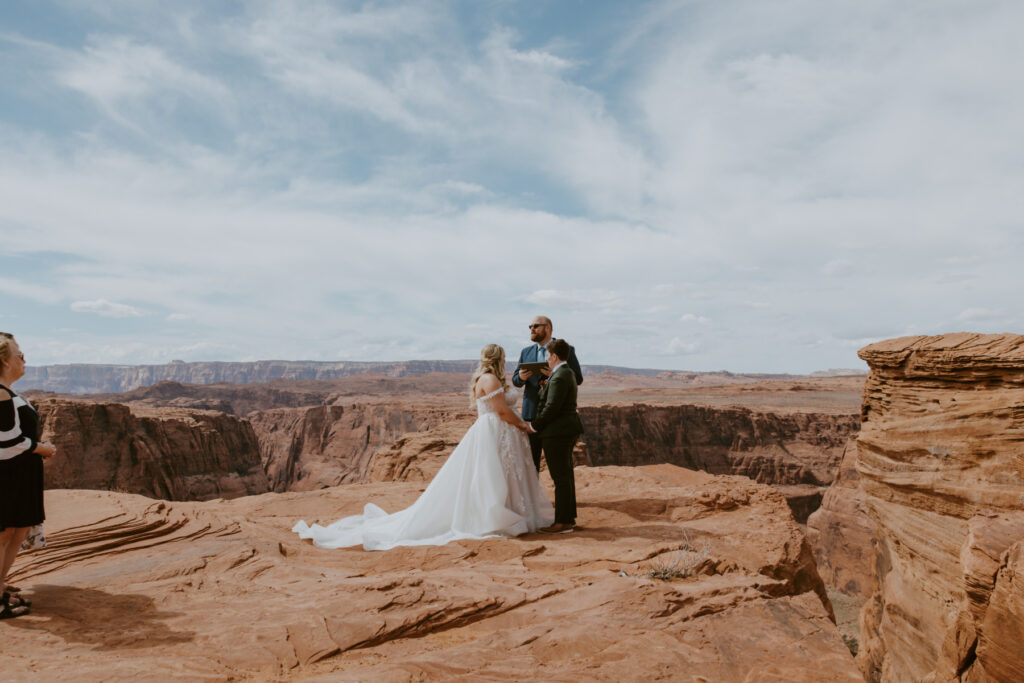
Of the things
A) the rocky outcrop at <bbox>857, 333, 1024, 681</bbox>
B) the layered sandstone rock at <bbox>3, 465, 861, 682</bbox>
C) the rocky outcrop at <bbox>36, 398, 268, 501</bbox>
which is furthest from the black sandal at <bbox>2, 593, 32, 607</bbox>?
the rocky outcrop at <bbox>36, 398, 268, 501</bbox>

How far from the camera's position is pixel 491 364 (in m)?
5.89

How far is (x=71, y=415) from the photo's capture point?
96.0 feet

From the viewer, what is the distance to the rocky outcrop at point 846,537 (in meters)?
21.8

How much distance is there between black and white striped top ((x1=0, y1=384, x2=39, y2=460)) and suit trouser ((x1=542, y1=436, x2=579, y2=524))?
4.08 meters

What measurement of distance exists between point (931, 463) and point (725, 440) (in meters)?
41.0

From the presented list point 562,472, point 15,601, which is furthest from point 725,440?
point 15,601

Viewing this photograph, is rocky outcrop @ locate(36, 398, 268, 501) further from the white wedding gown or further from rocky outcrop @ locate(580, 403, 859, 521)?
the white wedding gown

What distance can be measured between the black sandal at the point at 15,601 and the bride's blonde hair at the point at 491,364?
3.67 meters

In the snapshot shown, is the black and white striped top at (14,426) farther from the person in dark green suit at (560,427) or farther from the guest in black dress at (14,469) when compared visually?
the person in dark green suit at (560,427)

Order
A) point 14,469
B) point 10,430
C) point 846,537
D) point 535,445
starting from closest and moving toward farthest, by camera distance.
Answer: point 10,430 → point 14,469 → point 535,445 → point 846,537

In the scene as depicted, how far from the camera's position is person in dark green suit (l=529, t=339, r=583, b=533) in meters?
5.88

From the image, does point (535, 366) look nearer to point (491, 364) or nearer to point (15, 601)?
point (491, 364)

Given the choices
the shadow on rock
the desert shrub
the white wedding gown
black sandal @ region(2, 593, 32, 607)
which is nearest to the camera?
the shadow on rock

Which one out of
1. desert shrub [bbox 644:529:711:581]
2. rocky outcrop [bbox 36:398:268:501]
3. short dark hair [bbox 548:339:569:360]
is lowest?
rocky outcrop [bbox 36:398:268:501]
